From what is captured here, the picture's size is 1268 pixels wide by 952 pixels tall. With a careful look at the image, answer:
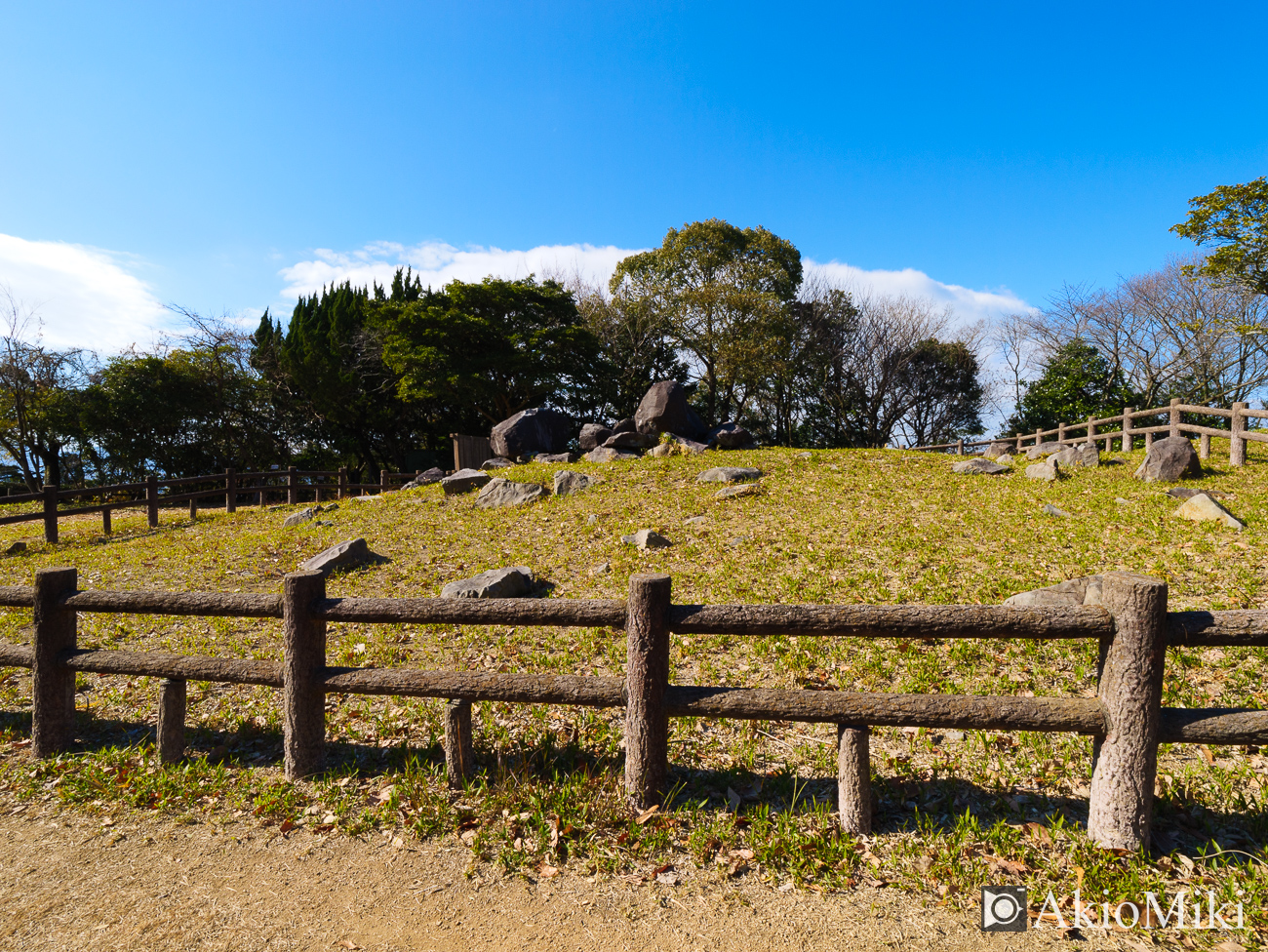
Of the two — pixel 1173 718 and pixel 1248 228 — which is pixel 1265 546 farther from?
pixel 1248 228

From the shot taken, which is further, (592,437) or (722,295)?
(722,295)

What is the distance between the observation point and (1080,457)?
14133 millimetres

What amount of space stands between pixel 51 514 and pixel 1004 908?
56.6ft

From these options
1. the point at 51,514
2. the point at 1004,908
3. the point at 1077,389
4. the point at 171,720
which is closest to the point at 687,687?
the point at 1004,908

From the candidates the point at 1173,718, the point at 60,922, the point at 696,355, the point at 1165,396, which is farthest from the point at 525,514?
the point at 1165,396

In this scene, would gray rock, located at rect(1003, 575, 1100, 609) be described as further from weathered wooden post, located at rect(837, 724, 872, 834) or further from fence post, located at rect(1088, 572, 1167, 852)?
weathered wooden post, located at rect(837, 724, 872, 834)

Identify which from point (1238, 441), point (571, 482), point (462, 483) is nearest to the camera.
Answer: point (1238, 441)

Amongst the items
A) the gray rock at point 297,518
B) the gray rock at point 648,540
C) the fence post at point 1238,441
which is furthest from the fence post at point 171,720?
the fence post at point 1238,441

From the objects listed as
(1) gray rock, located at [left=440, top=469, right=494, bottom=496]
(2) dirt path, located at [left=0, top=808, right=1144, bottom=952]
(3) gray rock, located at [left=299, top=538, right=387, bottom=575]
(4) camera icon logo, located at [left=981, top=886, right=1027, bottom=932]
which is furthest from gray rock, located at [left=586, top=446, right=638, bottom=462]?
(4) camera icon logo, located at [left=981, top=886, right=1027, bottom=932]

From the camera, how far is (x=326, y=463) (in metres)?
32.3

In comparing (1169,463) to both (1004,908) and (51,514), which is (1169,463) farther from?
(51,514)

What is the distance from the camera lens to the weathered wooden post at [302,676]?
155 inches

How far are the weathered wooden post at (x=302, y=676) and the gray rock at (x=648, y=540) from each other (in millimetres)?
5917

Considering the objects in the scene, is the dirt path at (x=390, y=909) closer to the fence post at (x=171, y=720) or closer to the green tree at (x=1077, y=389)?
the fence post at (x=171, y=720)
